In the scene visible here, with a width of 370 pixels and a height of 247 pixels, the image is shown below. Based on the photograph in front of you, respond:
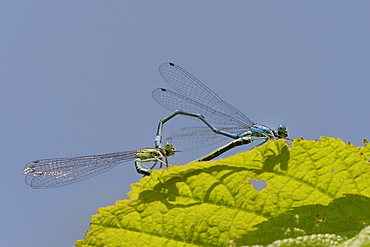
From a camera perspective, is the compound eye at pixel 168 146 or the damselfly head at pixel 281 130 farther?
the damselfly head at pixel 281 130

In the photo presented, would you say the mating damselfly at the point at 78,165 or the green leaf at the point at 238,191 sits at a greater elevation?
the mating damselfly at the point at 78,165

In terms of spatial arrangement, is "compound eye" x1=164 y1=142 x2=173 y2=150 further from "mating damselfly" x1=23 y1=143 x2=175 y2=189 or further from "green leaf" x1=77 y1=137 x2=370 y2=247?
"green leaf" x1=77 y1=137 x2=370 y2=247

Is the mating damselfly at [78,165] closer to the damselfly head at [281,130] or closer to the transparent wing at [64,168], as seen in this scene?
the transparent wing at [64,168]

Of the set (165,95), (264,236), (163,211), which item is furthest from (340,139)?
(165,95)

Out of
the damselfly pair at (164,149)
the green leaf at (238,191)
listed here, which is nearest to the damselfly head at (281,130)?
the damselfly pair at (164,149)

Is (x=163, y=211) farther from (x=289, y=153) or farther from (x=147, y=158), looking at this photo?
(x=147, y=158)

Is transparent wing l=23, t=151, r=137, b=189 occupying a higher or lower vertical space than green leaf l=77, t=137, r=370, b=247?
higher

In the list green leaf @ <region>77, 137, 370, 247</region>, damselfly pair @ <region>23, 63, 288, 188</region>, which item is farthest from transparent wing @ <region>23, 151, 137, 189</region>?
green leaf @ <region>77, 137, 370, 247</region>
